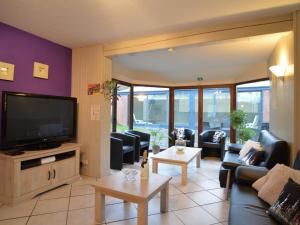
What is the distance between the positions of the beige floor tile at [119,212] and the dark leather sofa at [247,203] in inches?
48.8

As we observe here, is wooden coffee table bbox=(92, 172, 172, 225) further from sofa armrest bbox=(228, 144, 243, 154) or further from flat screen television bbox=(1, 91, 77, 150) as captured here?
sofa armrest bbox=(228, 144, 243, 154)

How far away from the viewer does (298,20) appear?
245cm

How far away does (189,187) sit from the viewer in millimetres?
3371

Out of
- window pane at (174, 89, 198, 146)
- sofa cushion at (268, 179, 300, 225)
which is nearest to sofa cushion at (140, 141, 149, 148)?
window pane at (174, 89, 198, 146)

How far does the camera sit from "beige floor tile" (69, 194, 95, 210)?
2670mm

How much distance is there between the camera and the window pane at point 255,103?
16.9ft

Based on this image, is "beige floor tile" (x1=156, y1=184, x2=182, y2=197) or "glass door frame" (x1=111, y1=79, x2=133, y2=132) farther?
"glass door frame" (x1=111, y1=79, x2=133, y2=132)

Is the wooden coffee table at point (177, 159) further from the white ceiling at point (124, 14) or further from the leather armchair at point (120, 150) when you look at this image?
the white ceiling at point (124, 14)

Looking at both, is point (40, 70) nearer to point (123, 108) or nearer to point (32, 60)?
point (32, 60)

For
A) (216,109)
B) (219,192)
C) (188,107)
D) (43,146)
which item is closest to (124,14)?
(43,146)

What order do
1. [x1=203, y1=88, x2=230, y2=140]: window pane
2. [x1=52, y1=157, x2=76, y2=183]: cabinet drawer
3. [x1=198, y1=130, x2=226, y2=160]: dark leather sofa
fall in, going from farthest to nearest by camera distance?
1. [x1=203, y1=88, x2=230, y2=140]: window pane
2. [x1=198, y1=130, x2=226, y2=160]: dark leather sofa
3. [x1=52, y1=157, x2=76, y2=183]: cabinet drawer

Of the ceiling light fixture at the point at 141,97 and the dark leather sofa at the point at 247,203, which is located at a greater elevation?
the ceiling light fixture at the point at 141,97

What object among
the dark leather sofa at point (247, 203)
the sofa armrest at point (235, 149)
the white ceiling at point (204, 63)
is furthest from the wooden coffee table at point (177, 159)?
the white ceiling at point (204, 63)

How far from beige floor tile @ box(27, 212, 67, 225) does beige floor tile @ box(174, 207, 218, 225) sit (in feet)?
4.50
